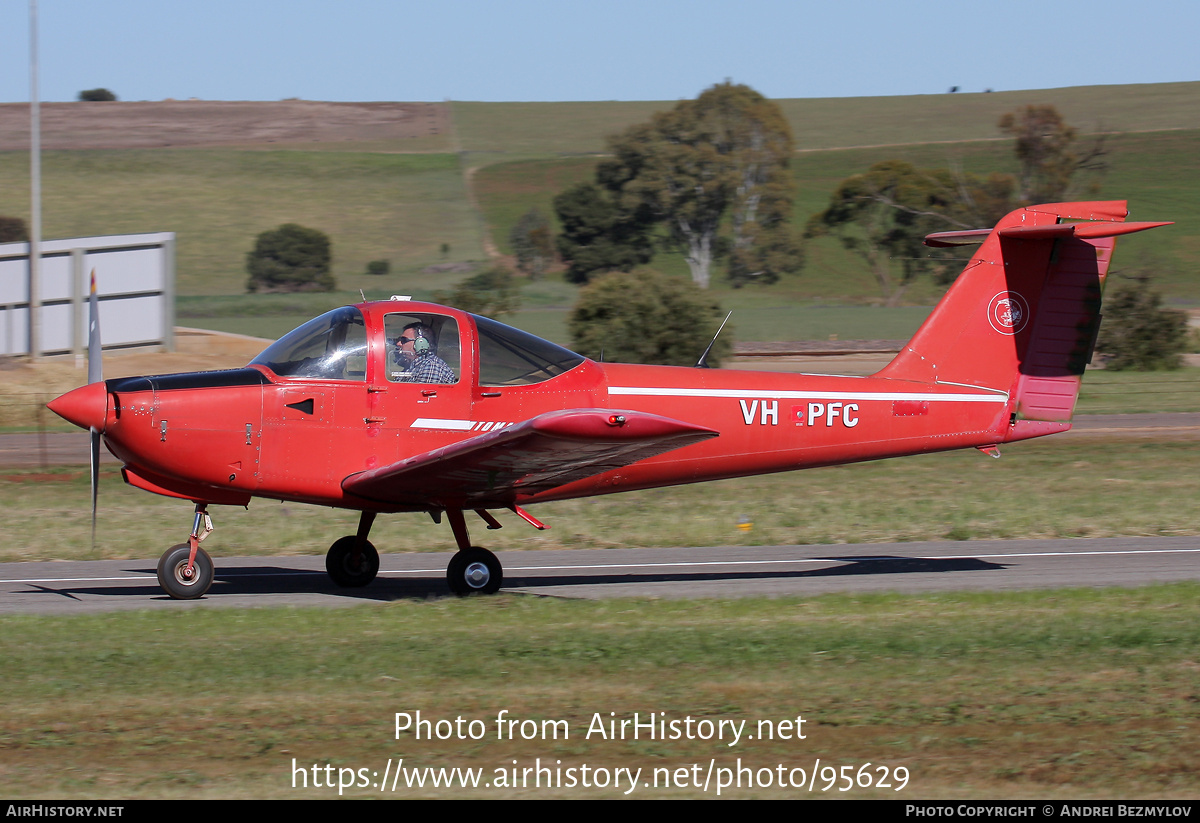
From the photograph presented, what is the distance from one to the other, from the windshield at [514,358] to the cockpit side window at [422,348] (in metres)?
0.24

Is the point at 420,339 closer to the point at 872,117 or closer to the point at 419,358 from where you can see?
the point at 419,358

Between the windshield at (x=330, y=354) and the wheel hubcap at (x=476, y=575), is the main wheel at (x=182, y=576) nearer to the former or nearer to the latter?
the windshield at (x=330, y=354)

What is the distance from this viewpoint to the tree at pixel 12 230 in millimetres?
58531

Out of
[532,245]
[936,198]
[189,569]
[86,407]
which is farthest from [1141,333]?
[532,245]

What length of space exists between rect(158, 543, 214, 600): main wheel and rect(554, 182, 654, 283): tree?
6406cm

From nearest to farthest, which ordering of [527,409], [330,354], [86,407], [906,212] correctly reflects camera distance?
[86,407] → [330,354] → [527,409] → [906,212]

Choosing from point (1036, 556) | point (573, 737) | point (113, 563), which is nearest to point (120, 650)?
point (573, 737)

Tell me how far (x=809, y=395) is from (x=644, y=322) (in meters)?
24.2

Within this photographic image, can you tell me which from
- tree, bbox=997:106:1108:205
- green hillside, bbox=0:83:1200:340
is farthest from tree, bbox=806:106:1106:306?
green hillside, bbox=0:83:1200:340

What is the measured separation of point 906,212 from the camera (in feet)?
212

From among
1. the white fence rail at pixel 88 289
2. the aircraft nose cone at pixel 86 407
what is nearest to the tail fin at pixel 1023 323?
the aircraft nose cone at pixel 86 407

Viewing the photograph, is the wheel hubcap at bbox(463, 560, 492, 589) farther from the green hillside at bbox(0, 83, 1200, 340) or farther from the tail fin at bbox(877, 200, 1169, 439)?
the green hillside at bbox(0, 83, 1200, 340)
